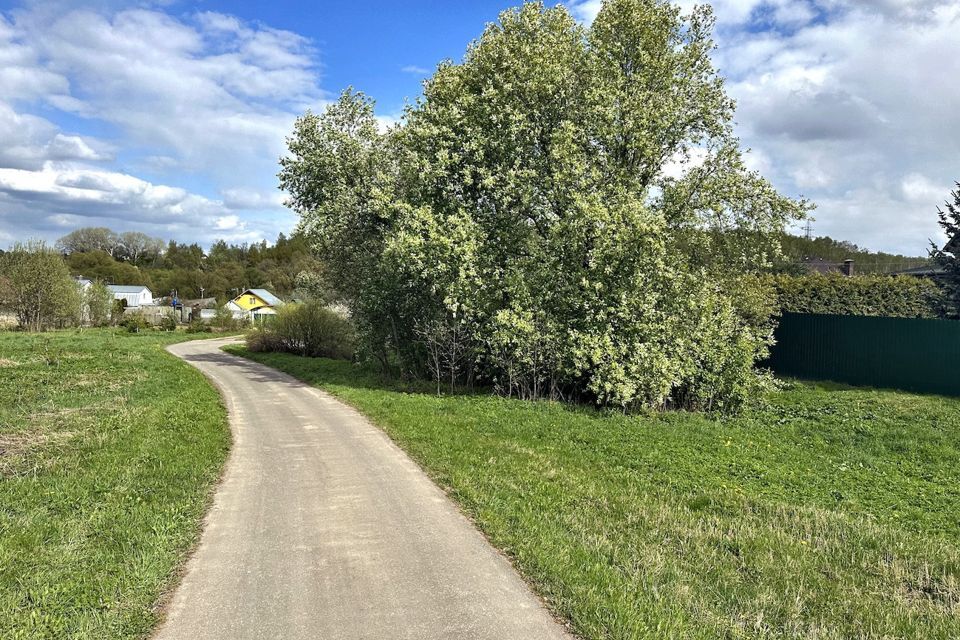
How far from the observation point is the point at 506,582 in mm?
4832

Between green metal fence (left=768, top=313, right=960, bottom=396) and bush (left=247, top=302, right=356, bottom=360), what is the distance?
1858 cm

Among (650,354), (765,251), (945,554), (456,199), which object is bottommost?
(945,554)

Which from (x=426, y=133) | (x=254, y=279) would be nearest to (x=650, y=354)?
(x=426, y=133)

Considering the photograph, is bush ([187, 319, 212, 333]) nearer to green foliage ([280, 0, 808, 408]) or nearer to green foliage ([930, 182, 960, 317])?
green foliage ([280, 0, 808, 408])

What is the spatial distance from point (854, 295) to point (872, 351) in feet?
53.2

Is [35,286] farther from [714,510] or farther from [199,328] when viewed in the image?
[714,510]

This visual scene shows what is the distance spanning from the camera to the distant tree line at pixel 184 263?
90.8 metres

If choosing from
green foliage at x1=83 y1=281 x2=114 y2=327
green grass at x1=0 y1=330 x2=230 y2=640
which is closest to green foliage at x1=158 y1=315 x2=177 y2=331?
green foliage at x1=83 y1=281 x2=114 y2=327

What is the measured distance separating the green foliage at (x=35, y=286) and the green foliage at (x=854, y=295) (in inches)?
1879

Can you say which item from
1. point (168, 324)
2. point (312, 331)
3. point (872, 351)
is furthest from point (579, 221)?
point (168, 324)

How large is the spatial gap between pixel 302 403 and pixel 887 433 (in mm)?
12997

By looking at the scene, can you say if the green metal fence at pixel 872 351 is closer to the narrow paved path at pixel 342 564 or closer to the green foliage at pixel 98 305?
the narrow paved path at pixel 342 564

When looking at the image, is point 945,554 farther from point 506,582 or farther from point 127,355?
point 127,355

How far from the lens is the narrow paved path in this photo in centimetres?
417
